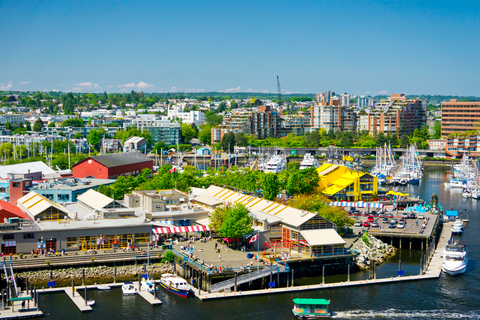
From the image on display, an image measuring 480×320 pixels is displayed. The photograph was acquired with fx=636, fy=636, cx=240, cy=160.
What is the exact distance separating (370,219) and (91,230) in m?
16.7

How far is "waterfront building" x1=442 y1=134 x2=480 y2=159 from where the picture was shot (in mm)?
88925

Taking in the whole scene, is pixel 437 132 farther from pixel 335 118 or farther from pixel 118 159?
pixel 118 159

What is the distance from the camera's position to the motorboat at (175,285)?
24.5m

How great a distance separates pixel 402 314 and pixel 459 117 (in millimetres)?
85628

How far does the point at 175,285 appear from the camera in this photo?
24656 mm

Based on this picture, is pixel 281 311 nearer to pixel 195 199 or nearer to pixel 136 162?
pixel 195 199

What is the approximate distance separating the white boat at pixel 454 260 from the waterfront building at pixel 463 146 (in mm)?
62808

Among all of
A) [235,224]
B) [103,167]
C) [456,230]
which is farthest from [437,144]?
[235,224]

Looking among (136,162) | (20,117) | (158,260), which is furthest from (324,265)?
(20,117)

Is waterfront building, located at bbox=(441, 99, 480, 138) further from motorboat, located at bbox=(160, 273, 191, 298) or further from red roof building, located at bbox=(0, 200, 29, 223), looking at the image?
motorboat, located at bbox=(160, 273, 191, 298)

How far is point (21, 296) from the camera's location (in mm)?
23625

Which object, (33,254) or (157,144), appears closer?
(33,254)

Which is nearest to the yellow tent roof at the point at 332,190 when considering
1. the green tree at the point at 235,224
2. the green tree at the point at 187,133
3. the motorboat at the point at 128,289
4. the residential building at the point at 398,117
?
the green tree at the point at 235,224

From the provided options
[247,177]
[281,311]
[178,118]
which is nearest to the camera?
[281,311]
